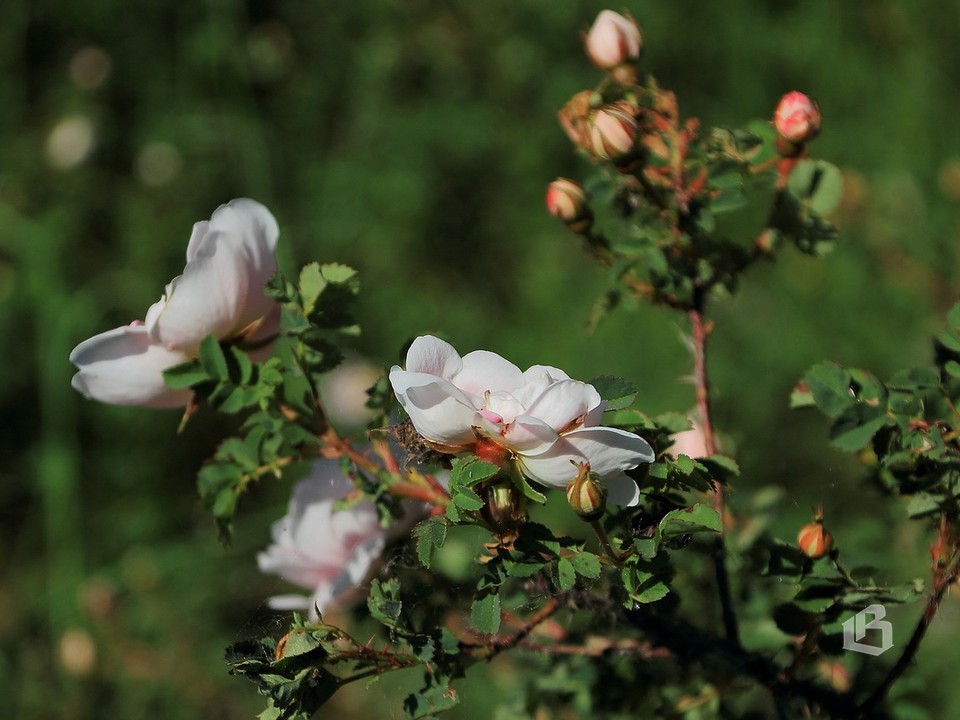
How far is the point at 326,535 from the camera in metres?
0.87

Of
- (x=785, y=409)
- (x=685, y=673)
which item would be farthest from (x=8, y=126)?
(x=685, y=673)

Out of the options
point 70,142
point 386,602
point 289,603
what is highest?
point 386,602

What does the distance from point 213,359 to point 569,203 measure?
31 centimetres

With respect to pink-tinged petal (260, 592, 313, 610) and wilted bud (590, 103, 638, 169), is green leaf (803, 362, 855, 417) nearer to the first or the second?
wilted bud (590, 103, 638, 169)

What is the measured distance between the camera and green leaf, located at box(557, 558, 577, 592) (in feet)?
2.01

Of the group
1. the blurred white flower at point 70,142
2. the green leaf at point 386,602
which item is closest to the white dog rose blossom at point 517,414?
the green leaf at point 386,602

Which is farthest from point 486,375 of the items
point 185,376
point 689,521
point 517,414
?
point 185,376

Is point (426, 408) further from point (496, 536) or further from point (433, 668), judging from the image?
point (433, 668)

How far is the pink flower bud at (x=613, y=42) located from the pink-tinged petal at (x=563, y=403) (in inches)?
17.4

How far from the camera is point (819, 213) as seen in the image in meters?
0.90

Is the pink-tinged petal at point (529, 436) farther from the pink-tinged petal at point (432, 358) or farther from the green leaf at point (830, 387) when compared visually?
the green leaf at point (830, 387)

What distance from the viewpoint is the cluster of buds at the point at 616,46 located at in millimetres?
919

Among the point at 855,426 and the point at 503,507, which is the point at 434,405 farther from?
the point at 855,426

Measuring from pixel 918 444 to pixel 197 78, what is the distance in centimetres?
242
